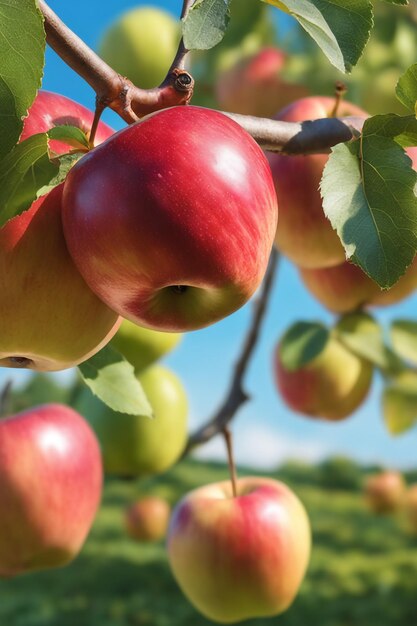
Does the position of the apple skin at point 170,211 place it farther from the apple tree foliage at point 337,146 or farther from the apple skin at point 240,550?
the apple skin at point 240,550

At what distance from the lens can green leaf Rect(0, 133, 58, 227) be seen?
0.51 metres

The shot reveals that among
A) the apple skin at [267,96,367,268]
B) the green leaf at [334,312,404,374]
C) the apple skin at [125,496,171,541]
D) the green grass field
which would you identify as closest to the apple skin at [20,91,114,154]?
the apple skin at [267,96,367,268]

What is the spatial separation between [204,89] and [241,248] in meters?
1.36

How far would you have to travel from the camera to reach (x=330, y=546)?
4.96 m

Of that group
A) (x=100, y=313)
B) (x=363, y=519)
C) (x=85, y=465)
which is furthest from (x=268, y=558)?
(x=363, y=519)

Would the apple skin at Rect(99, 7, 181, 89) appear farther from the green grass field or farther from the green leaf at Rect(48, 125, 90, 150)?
the green grass field

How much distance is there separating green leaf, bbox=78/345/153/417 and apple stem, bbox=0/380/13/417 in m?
0.71

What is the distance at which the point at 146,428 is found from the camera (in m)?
1.56

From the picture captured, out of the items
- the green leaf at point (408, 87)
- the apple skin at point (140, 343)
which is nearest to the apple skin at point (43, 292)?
the green leaf at point (408, 87)

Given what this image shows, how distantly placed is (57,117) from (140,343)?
32.4 inches

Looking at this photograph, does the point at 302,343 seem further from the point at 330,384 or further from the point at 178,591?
the point at 178,591

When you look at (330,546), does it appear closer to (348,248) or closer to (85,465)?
(85,465)

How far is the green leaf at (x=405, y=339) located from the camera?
1338 mm

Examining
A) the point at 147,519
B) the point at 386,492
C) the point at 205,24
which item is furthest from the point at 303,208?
the point at 386,492
